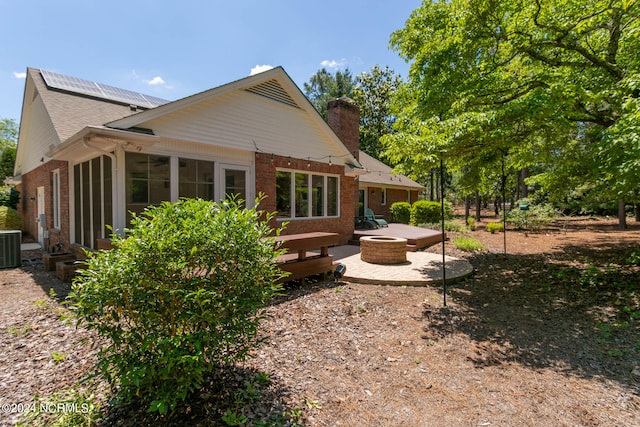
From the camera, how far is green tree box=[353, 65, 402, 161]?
1316 inches

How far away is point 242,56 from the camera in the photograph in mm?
12070

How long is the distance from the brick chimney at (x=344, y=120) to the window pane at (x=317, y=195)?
3.54 m

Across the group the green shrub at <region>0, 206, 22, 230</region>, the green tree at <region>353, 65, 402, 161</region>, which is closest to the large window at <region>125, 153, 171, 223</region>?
the green shrub at <region>0, 206, 22, 230</region>

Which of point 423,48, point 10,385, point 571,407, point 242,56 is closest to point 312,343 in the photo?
Answer: point 571,407

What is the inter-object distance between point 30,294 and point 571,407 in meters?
8.66

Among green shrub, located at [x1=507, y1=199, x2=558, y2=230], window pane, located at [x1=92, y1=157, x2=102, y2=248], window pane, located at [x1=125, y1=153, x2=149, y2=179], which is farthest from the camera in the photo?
green shrub, located at [x1=507, y1=199, x2=558, y2=230]

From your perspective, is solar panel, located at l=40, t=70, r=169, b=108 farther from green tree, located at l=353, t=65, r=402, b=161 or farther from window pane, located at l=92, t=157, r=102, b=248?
green tree, located at l=353, t=65, r=402, b=161

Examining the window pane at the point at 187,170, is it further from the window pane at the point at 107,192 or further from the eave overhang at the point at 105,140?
the window pane at the point at 107,192

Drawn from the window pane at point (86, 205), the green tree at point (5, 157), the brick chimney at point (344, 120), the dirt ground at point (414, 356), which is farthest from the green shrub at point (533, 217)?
the green tree at point (5, 157)

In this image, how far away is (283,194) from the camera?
380 inches

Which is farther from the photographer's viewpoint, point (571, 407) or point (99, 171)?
point (99, 171)

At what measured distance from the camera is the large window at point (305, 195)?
9648mm

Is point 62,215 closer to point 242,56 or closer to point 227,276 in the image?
point 242,56

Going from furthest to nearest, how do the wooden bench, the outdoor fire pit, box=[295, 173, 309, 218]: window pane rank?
box=[295, 173, 309, 218]: window pane < the outdoor fire pit < the wooden bench
